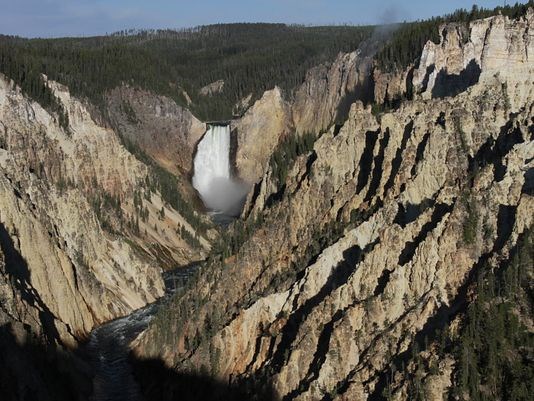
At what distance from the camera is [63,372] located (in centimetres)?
5494

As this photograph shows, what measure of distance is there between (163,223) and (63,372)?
152 ft

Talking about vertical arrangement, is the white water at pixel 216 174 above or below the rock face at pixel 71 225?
above

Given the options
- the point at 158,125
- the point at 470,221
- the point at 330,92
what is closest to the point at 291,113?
the point at 330,92

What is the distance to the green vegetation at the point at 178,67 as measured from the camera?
111 meters

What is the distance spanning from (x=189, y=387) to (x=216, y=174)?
76.1 metres

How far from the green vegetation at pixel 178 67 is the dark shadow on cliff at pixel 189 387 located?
4493cm

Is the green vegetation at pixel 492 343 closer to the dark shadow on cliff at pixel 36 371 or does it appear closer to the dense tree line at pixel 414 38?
the dark shadow on cliff at pixel 36 371

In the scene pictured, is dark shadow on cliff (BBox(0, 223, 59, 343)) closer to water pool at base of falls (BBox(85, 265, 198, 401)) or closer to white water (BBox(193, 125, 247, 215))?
water pool at base of falls (BBox(85, 265, 198, 401))

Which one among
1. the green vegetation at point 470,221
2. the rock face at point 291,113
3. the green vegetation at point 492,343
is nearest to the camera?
the green vegetation at point 492,343

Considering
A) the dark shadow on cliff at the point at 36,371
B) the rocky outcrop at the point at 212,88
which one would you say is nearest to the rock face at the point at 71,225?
the dark shadow on cliff at the point at 36,371

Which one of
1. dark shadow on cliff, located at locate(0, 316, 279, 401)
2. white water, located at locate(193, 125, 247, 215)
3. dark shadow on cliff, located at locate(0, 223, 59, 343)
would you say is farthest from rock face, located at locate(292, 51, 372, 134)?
dark shadow on cliff, located at locate(0, 316, 279, 401)

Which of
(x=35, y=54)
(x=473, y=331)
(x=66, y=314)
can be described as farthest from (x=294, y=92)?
(x=473, y=331)

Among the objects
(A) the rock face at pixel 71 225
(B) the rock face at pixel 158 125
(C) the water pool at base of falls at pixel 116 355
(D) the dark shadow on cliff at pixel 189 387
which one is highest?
(B) the rock face at pixel 158 125

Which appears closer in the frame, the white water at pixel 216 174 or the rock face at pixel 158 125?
the white water at pixel 216 174
